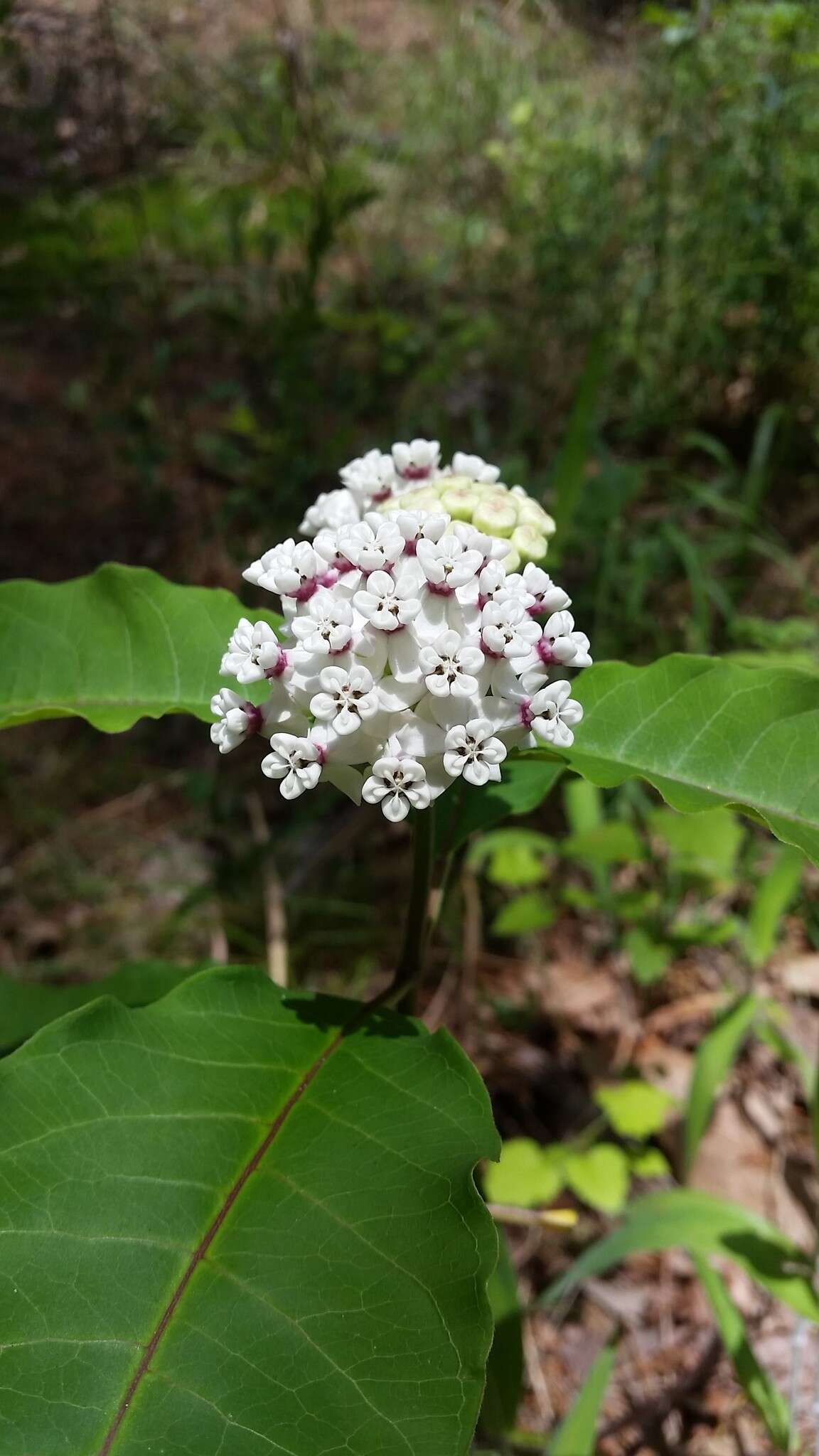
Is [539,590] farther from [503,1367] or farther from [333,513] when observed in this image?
[503,1367]

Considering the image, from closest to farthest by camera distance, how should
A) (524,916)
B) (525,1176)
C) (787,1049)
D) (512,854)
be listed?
(525,1176)
(787,1049)
(524,916)
(512,854)

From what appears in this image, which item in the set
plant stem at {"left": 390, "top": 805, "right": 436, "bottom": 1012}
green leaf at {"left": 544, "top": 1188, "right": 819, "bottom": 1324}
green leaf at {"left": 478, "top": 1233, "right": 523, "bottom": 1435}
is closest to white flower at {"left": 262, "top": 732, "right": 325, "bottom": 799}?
plant stem at {"left": 390, "top": 805, "right": 436, "bottom": 1012}

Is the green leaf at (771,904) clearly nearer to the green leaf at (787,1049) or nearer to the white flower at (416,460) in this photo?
the green leaf at (787,1049)

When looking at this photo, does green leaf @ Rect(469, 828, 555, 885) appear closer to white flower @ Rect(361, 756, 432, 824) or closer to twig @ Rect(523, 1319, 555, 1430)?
twig @ Rect(523, 1319, 555, 1430)

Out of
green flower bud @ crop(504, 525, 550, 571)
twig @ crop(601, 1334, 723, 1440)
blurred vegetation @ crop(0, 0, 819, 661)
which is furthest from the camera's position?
blurred vegetation @ crop(0, 0, 819, 661)

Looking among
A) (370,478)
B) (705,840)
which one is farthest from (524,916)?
(370,478)

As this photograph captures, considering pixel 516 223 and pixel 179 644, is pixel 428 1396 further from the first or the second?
pixel 516 223
